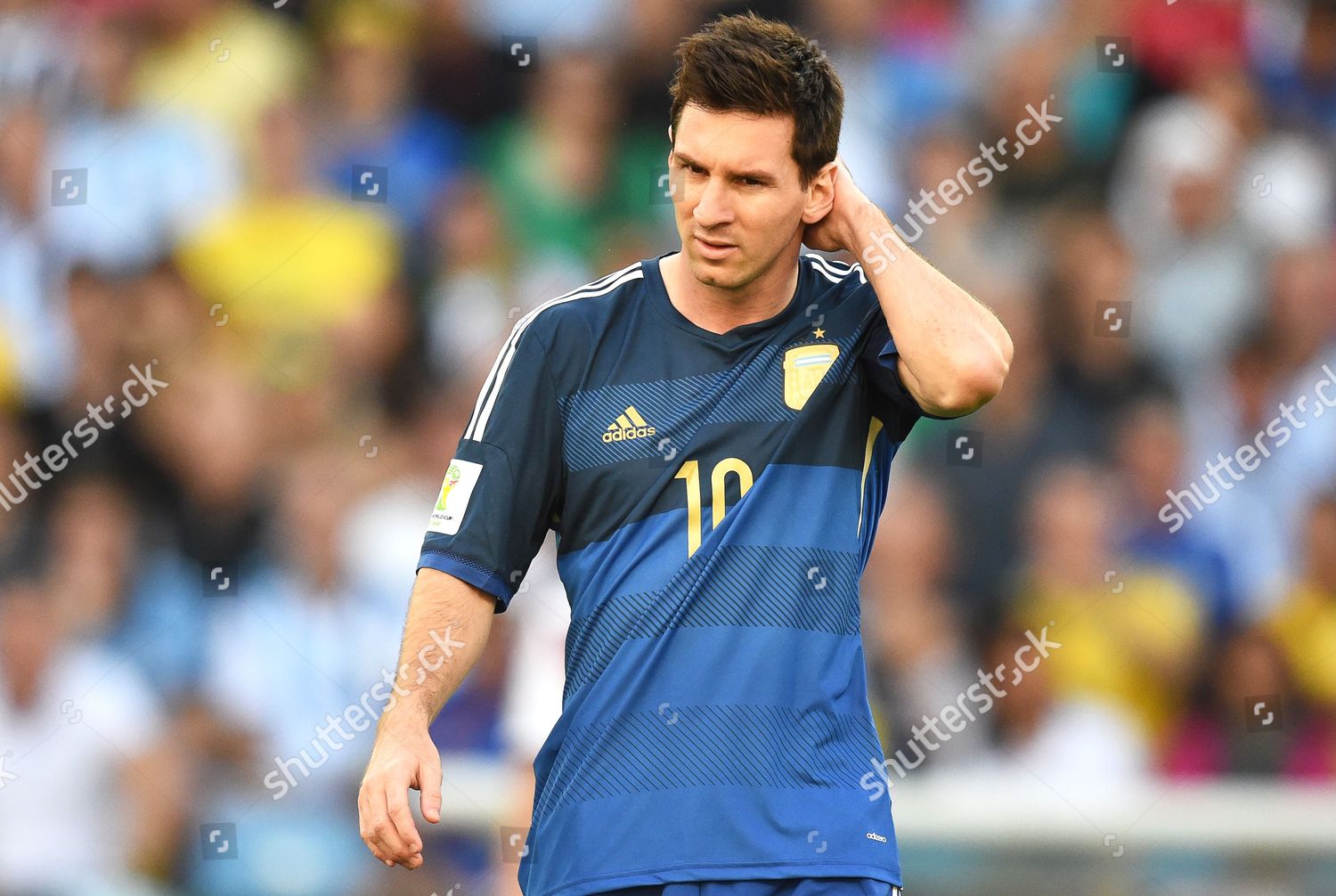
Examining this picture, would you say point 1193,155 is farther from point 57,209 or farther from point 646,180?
point 57,209

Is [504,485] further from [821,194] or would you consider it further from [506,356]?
[821,194]

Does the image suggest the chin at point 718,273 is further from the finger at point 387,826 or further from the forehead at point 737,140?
the finger at point 387,826

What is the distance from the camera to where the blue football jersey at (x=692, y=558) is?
9.72 ft

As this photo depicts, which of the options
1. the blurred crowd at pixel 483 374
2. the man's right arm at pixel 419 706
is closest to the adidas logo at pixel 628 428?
the man's right arm at pixel 419 706

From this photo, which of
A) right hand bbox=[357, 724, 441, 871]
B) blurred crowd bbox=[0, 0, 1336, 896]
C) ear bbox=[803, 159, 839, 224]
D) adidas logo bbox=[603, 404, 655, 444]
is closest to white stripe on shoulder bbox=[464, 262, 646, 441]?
adidas logo bbox=[603, 404, 655, 444]

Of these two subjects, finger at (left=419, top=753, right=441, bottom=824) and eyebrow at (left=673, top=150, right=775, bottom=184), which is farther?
eyebrow at (left=673, top=150, right=775, bottom=184)

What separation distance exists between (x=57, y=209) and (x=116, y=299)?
0.49 m

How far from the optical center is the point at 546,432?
10.5 ft

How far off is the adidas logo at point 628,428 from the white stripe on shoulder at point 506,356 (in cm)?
24

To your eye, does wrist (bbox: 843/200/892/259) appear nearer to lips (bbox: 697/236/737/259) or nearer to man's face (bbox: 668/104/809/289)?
man's face (bbox: 668/104/809/289)

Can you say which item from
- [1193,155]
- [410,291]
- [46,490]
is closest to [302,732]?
[46,490]

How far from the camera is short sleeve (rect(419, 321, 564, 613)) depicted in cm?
312

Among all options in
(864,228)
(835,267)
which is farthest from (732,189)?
(835,267)

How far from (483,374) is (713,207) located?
157 inches
